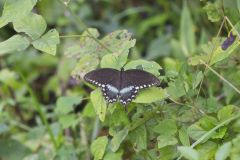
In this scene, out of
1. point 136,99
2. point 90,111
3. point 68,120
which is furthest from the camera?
point 68,120

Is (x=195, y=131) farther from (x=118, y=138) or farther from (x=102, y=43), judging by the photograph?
(x=102, y=43)

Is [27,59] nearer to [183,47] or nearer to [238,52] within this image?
[183,47]

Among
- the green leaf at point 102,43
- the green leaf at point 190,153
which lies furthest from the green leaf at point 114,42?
the green leaf at point 190,153

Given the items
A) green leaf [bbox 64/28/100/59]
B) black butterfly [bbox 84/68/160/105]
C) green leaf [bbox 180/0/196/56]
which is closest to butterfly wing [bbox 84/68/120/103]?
black butterfly [bbox 84/68/160/105]

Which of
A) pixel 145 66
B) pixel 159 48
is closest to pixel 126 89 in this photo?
pixel 145 66

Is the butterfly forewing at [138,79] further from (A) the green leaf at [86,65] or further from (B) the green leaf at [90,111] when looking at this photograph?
(B) the green leaf at [90,111]

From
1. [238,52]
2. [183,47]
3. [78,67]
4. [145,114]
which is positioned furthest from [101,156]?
[183,47]

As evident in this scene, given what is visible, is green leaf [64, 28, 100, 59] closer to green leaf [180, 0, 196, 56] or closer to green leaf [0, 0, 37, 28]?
green leaf [0, 0, 37, 28]

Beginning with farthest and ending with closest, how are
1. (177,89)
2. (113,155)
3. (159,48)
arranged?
(159,48), (113,155), (177,89)
